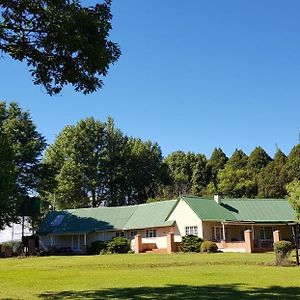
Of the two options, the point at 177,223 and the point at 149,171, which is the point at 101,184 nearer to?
the point at 149,171

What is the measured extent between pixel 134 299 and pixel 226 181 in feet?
211

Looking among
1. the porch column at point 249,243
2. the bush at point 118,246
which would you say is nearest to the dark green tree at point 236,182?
the bush at point 118,246

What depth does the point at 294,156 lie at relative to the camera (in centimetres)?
7500

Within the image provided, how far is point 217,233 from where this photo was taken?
47438 mm

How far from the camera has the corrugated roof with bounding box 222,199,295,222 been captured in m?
48.3

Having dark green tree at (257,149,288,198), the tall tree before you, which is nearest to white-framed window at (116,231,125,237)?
dark green tree at (257,149,288,198)

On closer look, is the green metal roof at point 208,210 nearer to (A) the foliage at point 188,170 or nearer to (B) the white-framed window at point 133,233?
Result: (B) the white-framed window at point 133,233

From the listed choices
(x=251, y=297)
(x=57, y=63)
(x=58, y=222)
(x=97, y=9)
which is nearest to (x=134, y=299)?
(x=251, y=297)

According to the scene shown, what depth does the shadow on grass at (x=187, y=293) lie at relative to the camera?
13.4m

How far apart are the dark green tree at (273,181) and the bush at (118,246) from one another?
3157cm

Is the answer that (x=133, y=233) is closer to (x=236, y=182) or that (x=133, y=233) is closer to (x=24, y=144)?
(x=24, y=144)

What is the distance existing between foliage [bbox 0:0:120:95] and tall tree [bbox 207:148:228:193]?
7251 cm

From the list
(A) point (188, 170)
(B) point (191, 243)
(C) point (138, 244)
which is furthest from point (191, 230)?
(A) point (188, 170)

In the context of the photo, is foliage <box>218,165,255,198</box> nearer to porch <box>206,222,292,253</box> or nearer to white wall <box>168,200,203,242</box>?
porch <box>206,222,292,253</box>
